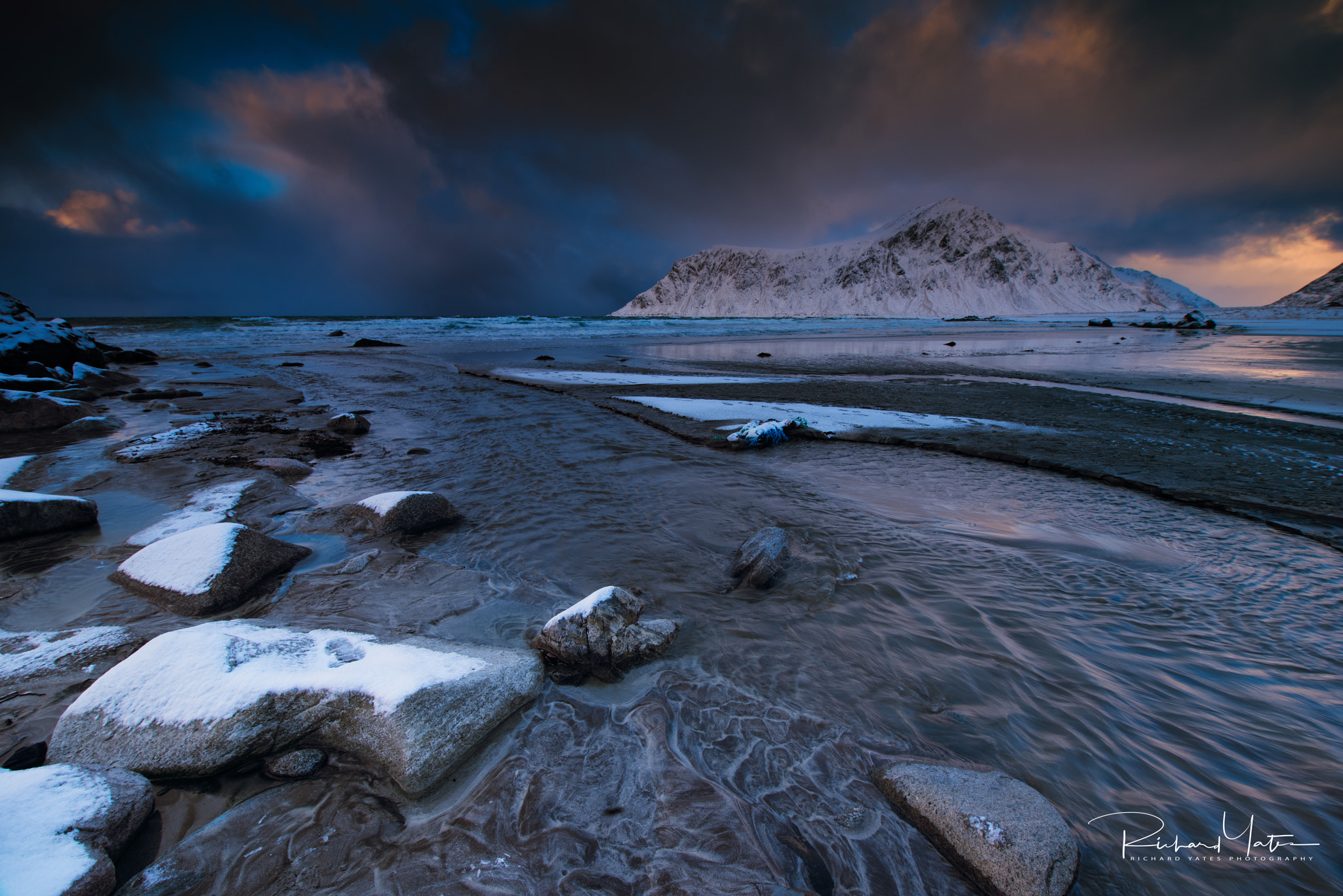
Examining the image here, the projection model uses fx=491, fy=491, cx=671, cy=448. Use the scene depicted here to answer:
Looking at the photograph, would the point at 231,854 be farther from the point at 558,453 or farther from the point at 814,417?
the point at 814,417

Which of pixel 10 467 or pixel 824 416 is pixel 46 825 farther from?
pixel 824 416

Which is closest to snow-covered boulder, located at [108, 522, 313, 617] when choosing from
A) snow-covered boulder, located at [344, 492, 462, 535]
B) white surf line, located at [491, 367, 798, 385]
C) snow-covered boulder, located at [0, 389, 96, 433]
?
snow-covered boulder, located at [344, 492, 462, 535]

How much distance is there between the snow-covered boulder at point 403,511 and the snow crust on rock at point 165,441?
12.5ft

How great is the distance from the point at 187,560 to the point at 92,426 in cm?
721

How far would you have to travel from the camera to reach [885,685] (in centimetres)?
240

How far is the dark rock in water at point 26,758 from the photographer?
1.82m

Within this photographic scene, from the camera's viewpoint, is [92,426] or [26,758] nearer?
[26,758]

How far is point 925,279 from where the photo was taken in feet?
478

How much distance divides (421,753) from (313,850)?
0.38 meters

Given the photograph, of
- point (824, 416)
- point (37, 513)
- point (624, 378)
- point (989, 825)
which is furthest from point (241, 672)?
point (624, 378)

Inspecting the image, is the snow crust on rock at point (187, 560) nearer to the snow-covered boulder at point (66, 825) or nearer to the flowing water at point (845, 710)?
the flowing water at point (845, 710)

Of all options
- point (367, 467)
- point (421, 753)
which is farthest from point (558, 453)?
point (421, 753)

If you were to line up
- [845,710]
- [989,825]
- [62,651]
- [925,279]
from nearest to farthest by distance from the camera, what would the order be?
1. [989,825]
2. [845,710]
3. [62,651]
4. [925,279]

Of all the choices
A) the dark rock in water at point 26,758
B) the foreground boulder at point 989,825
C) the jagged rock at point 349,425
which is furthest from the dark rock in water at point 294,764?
the jagged rock at point 349,425
